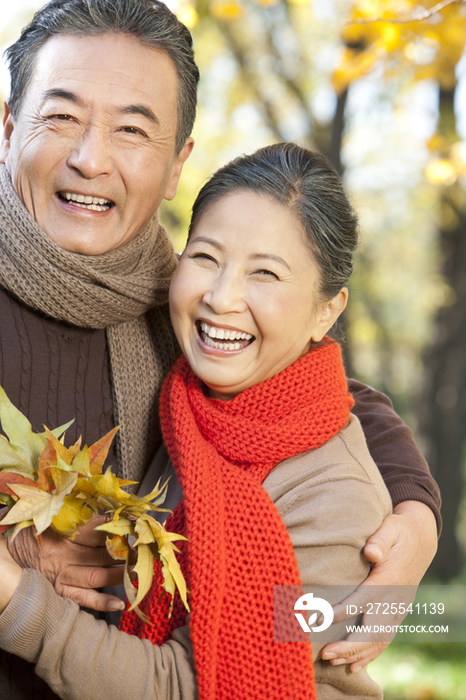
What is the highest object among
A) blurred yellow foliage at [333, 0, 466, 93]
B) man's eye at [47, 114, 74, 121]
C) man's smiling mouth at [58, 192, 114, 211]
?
blurred yellow foliage at [333, 0, 466, 93]

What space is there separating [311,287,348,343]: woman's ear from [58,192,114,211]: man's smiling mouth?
753 mm

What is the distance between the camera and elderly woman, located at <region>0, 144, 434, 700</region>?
1.65 m

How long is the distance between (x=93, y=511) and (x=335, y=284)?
3.15 ft

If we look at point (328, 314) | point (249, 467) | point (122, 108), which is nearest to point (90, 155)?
point (122, 108)

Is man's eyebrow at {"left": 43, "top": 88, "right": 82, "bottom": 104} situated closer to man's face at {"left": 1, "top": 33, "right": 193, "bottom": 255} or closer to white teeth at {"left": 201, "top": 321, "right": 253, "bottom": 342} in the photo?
man's face at {"left": 1, "top": 33, "right": 193, "bottom": 255}

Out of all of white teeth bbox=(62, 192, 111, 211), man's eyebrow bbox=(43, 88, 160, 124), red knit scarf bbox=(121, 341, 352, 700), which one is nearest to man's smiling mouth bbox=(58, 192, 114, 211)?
white teeth bbox=(62, 192, 111, 211)

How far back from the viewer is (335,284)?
83.4 inches

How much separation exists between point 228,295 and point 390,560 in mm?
855

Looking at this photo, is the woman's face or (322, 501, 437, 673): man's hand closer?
(322, 501, 437, 673): man's hand

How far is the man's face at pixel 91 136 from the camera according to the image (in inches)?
81.9

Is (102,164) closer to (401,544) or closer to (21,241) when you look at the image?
(21,241)

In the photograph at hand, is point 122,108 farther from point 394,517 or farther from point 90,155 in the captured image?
point 394,517

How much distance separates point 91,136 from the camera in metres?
2.10

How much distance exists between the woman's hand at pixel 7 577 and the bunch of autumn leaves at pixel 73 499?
0.21ft
